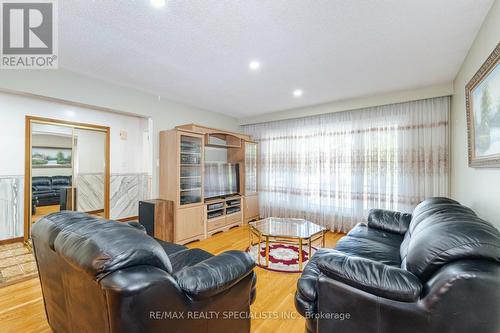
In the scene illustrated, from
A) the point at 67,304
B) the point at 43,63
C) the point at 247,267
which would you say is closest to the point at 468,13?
the point at 247,267

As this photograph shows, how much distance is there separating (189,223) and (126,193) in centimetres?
236

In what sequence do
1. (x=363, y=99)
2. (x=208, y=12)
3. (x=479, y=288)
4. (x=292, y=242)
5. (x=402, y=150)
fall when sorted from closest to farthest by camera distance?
(x=479, y=288)
(x=208, y=12)
(x=292, y=242)
(x=402, y=150)
(x=363, y=99)

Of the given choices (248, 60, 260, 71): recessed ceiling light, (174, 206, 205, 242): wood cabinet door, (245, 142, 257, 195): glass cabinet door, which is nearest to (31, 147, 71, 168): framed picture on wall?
(174, 206, 205, 242): wood cabinet door

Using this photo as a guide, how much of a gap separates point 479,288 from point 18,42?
12.3 feet

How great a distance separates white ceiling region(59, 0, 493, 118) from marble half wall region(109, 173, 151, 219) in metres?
2.55

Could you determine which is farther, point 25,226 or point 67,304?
point 25,226

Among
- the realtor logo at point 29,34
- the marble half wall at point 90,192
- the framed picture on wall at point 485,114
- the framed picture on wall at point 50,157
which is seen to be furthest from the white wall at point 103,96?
the framed picture on wall at point 485,114

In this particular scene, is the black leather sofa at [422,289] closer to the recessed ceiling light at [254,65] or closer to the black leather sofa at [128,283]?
the black leather sofa at [128,283]

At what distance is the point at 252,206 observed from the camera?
5055mm

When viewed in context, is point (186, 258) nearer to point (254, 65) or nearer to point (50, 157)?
point (254, 65)

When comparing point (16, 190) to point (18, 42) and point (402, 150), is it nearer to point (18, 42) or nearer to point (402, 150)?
point (18, 42)

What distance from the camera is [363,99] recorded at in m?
3.86

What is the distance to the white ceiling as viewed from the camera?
1707 mm

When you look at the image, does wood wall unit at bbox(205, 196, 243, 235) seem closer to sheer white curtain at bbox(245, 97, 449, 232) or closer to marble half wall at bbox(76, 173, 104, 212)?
sheer white curtain at bbox(245, 97, 449, 232)
